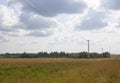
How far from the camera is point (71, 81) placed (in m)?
16.5

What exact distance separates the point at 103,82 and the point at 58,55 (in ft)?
497

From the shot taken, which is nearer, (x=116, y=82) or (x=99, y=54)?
(x=116, y=82)

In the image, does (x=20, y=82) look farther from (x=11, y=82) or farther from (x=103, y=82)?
(x=103, y=82)

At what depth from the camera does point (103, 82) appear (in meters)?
16.9

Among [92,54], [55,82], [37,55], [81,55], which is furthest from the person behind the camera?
[37,55]

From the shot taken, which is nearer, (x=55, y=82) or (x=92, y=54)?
(x=55, y=82)

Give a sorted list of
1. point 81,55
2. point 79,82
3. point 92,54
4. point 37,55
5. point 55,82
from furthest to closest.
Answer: point 37,55, point 92,54, point 81,55, point 55,82, point 79,82

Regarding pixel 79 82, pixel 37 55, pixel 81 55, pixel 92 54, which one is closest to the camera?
pixel 79 82

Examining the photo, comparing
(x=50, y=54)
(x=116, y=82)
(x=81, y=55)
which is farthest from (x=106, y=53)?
(x=116, y=82)

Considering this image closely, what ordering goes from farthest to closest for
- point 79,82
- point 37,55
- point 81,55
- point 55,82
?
point 37,55, point 81,55, point 55,82, point 79,82

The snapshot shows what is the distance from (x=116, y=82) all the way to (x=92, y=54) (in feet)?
452

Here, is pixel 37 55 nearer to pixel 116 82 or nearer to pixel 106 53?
pixel 106 53

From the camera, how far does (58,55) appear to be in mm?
168125

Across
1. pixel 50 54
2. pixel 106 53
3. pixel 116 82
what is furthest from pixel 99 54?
pixel 116 82
